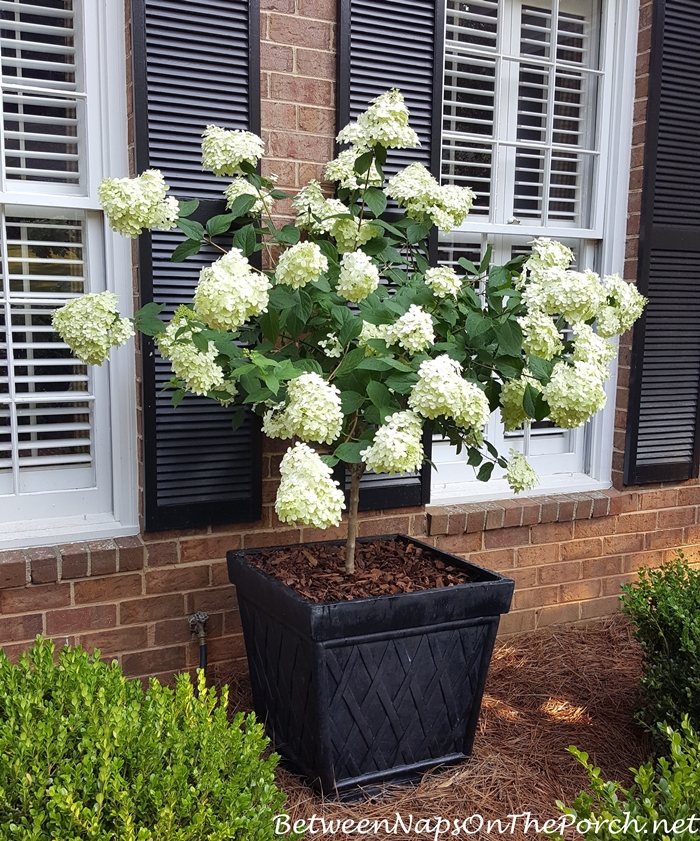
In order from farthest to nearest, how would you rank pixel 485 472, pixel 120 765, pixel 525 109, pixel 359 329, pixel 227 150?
pixel 525 109 → pixel 485 472 → pixel 227 150 → pixel 359 329 → pixel 120 765

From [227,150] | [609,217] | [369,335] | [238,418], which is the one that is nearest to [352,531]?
[238,418]

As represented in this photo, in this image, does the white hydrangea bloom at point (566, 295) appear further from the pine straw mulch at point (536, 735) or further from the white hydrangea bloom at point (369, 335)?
the pine straw mulch at point (536, 735)

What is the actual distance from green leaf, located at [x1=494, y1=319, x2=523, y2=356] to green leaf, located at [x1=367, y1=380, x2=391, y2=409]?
0.32 meters

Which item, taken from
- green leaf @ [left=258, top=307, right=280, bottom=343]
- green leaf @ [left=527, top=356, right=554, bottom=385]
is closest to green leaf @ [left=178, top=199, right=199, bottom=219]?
green leaf @ [left=258, top=307, right=280, bottom=343]

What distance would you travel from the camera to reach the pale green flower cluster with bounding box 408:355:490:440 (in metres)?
1.94

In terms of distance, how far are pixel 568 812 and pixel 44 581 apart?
175cm

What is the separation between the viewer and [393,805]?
2211 mm

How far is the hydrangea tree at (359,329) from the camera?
78.3 inches

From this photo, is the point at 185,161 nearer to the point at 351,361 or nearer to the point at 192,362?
the point at 192,362

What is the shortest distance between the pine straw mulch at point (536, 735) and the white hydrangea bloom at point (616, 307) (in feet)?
4.34

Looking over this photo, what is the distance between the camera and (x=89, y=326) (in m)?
2.12

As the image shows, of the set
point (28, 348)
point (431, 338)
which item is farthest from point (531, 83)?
point (28, 348)

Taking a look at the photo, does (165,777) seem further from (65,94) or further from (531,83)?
→ (531,83)

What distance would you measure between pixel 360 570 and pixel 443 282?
2.98 ft
